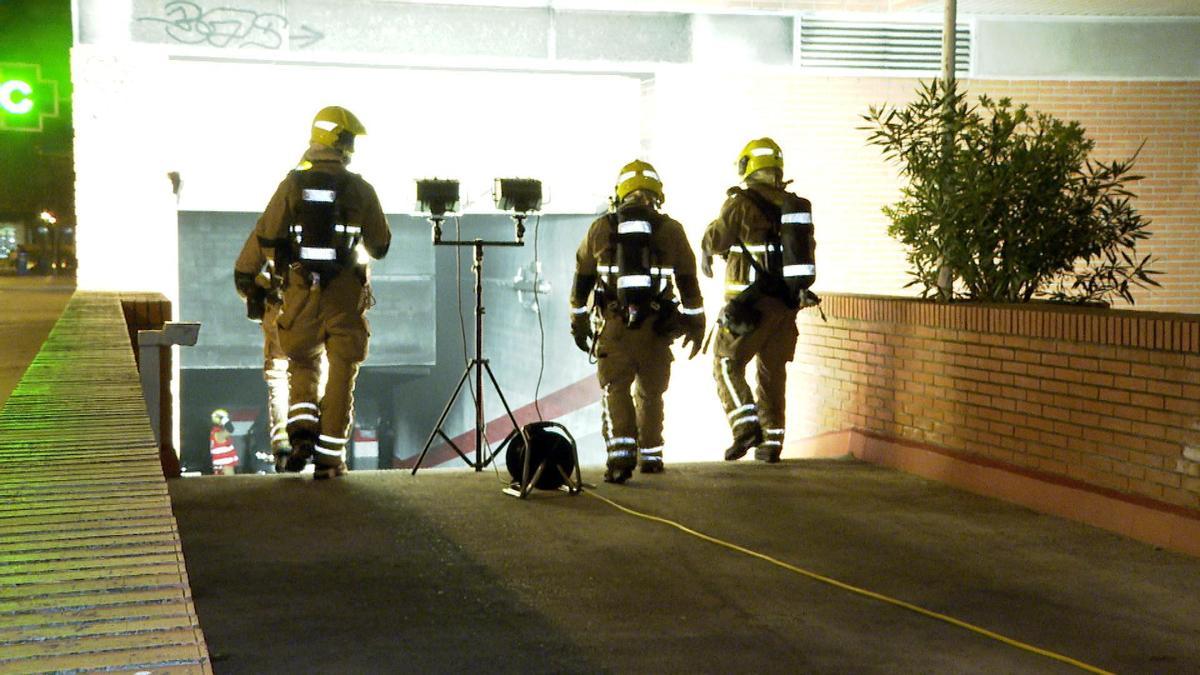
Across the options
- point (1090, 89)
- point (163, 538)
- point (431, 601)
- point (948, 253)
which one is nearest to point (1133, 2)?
point (1090, 89)

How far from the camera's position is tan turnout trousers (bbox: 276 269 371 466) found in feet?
25.8

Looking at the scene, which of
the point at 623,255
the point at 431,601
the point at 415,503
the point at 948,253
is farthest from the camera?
the point at 948,253

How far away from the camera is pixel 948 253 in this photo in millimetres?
8578

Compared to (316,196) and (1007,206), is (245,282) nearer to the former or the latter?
(316,196)

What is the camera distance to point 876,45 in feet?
42.3

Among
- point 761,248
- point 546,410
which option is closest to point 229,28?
point 761,248

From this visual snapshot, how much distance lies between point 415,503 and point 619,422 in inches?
60.1

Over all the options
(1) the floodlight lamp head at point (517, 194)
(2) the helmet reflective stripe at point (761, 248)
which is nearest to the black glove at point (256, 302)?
(1) the floodlight lamp head at point (517, 194)

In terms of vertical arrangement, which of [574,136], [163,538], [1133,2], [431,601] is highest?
[1133,2]

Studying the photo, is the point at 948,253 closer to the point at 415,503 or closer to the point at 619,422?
the point at 619,422

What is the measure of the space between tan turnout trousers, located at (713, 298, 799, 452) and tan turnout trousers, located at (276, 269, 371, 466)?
245 centimetres

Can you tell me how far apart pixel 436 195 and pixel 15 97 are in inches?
448

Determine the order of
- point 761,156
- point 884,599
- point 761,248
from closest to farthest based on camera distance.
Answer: point 884,599 < point 761,248 < point 761,156

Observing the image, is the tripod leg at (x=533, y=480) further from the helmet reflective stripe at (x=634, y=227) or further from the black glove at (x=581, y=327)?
the helmet reflective stripe at (x=634, y=227)
